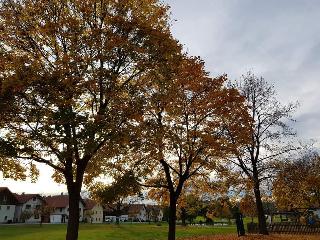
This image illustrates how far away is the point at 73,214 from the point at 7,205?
92412mm

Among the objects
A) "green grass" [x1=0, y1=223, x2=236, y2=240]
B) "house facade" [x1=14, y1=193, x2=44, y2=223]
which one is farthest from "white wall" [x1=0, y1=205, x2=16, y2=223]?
"green grass" [x1=0, y1=223, x2=236, y2=240]

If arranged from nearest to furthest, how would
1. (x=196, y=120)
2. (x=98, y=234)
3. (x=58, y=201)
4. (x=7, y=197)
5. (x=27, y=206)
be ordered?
(x=196, y=120)
(x=98, y=234)
(x=7, y=197)
(x=27, y=206)
(x=58, y=201)

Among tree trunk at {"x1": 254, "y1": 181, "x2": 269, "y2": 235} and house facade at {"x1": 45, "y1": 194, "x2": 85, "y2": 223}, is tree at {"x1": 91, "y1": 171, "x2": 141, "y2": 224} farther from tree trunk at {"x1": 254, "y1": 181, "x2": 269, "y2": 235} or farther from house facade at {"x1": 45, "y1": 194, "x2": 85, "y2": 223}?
house facade at {"x1": 45, "y1": 194, "x2": 85, "y2": 223}

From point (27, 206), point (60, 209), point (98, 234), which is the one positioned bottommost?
point (98, 234)

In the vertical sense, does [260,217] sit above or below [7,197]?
below

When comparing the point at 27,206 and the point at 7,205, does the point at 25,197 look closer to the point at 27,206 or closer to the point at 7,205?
the point at 27,206

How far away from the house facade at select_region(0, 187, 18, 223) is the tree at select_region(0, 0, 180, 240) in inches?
3541

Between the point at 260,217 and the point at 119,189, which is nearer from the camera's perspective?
the point at 119,189

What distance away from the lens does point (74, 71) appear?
18703 mm

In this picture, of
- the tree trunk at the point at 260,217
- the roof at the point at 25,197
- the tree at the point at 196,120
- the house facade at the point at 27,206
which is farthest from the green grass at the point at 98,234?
the roof at the point at 25,197

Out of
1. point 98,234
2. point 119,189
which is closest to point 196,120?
point 119,189

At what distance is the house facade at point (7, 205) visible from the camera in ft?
333

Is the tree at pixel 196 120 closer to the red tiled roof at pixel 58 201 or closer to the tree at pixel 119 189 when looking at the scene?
the tree at pixel 119 189

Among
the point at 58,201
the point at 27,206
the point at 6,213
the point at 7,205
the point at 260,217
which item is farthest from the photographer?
the point at 58,201
